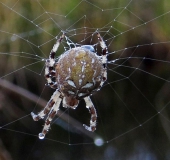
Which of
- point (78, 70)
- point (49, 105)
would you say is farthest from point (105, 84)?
point (78, 70)

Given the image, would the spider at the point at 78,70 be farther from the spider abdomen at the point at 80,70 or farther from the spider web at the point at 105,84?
the spider web at the point at 105,84

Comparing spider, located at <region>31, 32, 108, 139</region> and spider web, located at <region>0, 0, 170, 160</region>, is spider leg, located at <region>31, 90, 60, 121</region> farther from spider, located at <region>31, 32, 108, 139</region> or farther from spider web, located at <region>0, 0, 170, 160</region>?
spider web, located at <region>0, 0, 170, 160</region>

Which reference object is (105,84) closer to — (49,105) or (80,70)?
(49,105)

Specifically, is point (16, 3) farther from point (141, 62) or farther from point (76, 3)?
point (141, 62)

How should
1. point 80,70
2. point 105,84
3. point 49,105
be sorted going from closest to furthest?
point 80,70, point 49,105, point 105,84

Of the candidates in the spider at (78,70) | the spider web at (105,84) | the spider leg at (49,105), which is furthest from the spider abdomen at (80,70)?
the spider web at (105,84)

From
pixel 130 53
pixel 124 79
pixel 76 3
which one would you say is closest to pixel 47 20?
pixel 76 3
